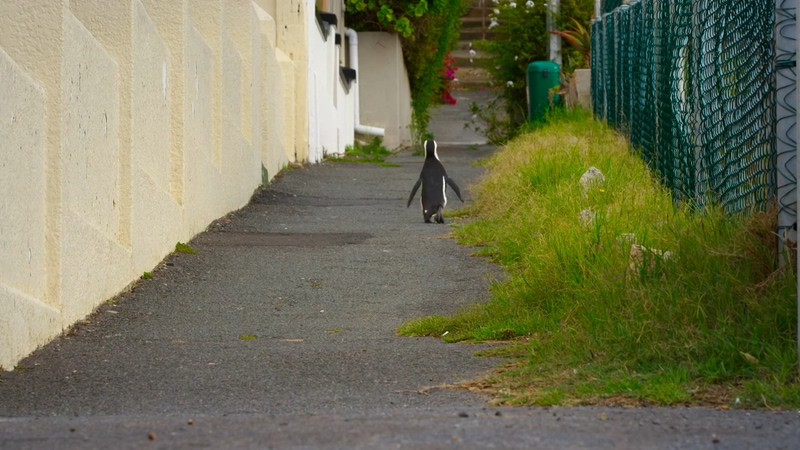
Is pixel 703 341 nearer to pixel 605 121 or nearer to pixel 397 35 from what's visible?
pixel 605 121

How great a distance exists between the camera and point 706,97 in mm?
7766


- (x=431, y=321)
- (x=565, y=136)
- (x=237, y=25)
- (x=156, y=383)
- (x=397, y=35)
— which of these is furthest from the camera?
(x=397, y=35)

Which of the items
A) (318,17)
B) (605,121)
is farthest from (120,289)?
(318,17)

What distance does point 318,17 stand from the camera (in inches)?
741

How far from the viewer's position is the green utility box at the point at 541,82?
2108 cm

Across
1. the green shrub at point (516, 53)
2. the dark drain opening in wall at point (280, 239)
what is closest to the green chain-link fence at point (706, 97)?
the dark drain opening in wall at point (280, 239)

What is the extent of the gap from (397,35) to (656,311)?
17906 mm

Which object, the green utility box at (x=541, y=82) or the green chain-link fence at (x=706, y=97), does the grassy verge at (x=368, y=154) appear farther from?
the green chain-link fence at (x=706, y=97)

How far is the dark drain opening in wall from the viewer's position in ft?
32.7

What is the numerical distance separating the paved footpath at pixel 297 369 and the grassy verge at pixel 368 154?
26.4 feet

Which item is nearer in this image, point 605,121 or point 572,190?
point 572,190

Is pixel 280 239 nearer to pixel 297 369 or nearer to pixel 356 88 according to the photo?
pixel 297 369

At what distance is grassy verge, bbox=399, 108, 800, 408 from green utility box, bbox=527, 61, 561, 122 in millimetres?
13190

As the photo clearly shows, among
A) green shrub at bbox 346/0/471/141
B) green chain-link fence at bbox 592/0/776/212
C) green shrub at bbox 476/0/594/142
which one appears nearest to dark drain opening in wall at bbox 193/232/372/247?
green chain-link fence at bbox 592/0/776/212
